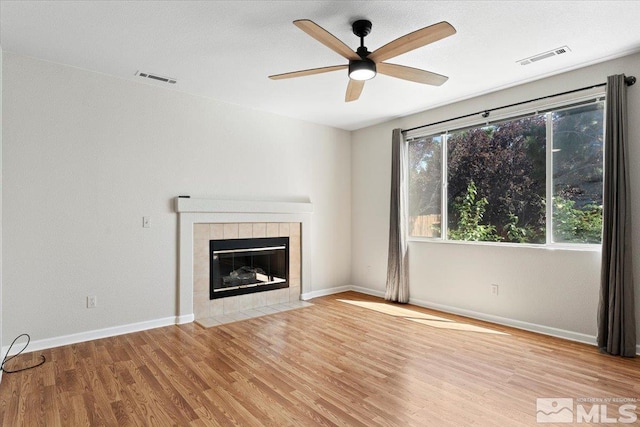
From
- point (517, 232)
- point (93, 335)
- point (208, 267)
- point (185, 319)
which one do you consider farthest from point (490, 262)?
point (93, 335)

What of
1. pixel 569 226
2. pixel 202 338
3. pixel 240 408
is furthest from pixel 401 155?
pixel 240 408

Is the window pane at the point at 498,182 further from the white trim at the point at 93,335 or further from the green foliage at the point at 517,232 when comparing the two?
the white trim at the point at 93,335

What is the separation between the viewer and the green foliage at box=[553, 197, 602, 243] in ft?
11.3

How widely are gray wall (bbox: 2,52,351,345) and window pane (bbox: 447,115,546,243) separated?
2753 millimetres

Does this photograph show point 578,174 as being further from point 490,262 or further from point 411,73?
point 411,73

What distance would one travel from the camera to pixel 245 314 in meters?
4.43

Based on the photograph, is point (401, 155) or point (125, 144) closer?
point (125, 144)

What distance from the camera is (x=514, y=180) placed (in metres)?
4.03

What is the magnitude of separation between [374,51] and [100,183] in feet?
9.92

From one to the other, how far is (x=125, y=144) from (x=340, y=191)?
328 cm

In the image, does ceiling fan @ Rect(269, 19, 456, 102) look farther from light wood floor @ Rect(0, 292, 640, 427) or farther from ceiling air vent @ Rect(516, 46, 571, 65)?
light wood floor @ Rect(0, 292, 640, 427)

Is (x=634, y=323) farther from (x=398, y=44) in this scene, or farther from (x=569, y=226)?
(x=398, y=44)

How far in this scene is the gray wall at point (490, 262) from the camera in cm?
340

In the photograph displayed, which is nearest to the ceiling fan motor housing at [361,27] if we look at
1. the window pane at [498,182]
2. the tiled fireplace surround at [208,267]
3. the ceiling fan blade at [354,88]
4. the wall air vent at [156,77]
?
the ceiling fan blade at [354,88]
